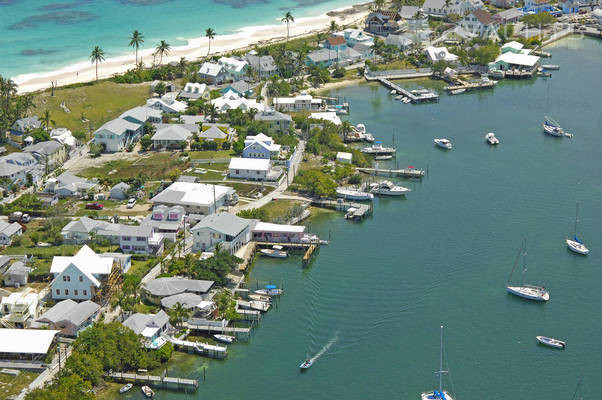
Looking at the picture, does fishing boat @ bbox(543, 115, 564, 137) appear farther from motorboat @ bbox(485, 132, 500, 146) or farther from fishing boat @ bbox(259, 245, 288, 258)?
fishing boat @ bbox(259, 245, 288, 258)

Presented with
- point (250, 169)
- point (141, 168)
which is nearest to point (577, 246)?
point (250, 169)

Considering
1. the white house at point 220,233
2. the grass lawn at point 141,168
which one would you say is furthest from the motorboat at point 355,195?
the grass lawn at point 141,168

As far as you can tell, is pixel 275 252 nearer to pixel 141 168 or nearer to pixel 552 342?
pixel 141 168

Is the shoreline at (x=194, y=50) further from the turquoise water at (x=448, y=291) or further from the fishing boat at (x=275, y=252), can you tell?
the fishing boat at (x=275, y=252)

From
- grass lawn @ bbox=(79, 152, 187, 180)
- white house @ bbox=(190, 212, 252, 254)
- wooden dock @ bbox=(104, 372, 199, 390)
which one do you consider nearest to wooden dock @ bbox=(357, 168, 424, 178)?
grass lawn @ bbox=(79, 152, 187, 180)

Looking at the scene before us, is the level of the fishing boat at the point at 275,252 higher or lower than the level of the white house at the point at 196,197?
lower
